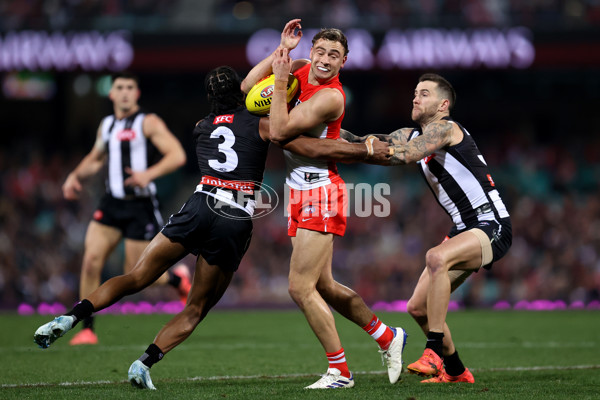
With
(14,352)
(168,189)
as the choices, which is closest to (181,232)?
Answer: (14,352)

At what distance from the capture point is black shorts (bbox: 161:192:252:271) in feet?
19.2

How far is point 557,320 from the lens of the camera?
1298 cm

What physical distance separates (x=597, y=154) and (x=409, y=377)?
Result: 593 inches

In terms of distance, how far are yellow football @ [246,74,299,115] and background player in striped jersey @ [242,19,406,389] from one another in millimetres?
76

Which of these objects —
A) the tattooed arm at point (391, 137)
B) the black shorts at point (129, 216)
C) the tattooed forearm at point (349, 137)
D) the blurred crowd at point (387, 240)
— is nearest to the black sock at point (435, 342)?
the tattooed arm at point (391, 137)

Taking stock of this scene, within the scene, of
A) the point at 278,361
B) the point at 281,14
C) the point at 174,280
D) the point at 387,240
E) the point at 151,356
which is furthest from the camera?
the point at 281,14

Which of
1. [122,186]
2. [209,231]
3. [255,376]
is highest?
[122,186]

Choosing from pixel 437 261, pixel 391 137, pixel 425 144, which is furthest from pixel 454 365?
pixel 391 137

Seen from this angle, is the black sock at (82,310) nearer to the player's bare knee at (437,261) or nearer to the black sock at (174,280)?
the player's bare knee at (437,261)

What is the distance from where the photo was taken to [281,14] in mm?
18078

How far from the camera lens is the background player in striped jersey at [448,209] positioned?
6113 millimetres

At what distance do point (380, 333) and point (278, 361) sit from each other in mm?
1870

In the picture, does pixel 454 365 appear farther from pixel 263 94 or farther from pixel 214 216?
pixel 263 94

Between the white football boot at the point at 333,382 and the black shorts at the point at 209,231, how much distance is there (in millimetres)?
1061
